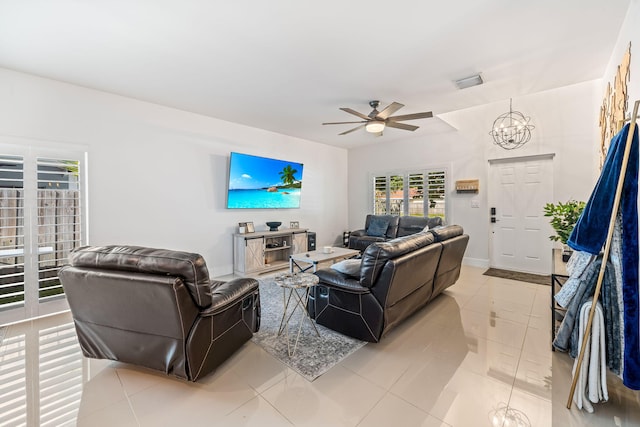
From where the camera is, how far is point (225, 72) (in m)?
3.19

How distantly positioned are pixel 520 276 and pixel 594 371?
3.49 meters

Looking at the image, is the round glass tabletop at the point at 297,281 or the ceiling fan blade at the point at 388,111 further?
the ceiling fan blade at the point at 388,111

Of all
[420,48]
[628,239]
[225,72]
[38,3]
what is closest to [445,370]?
[628,239]

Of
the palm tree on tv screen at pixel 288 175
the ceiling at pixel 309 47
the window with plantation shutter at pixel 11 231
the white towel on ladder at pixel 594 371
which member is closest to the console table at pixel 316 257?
the palm tree on tv screen at pixel 288 175

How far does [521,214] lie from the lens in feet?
16.7

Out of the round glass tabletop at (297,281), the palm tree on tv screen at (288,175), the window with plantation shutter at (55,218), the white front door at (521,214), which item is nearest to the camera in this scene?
the round glass tabletop at (297,281)

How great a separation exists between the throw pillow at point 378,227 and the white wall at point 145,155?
2.08 meters

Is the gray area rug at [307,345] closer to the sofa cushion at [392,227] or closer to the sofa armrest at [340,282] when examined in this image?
the sofa armrest at [340,282]

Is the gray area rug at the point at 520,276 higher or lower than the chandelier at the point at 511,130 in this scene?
lower

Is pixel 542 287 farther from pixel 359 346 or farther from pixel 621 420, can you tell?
pixel 359 346

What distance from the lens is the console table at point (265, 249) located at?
491 cm

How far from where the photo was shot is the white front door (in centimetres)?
486

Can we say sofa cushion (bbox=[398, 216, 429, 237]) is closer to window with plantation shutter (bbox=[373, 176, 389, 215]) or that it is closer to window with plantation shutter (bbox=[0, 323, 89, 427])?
window with plantation shutter (bbox=[373, 176, 389, 215])

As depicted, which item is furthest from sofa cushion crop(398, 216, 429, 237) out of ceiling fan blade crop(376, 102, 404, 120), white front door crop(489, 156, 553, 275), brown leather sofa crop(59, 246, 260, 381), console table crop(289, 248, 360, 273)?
brown leather sofa crop(59, 246, 260, 381)
